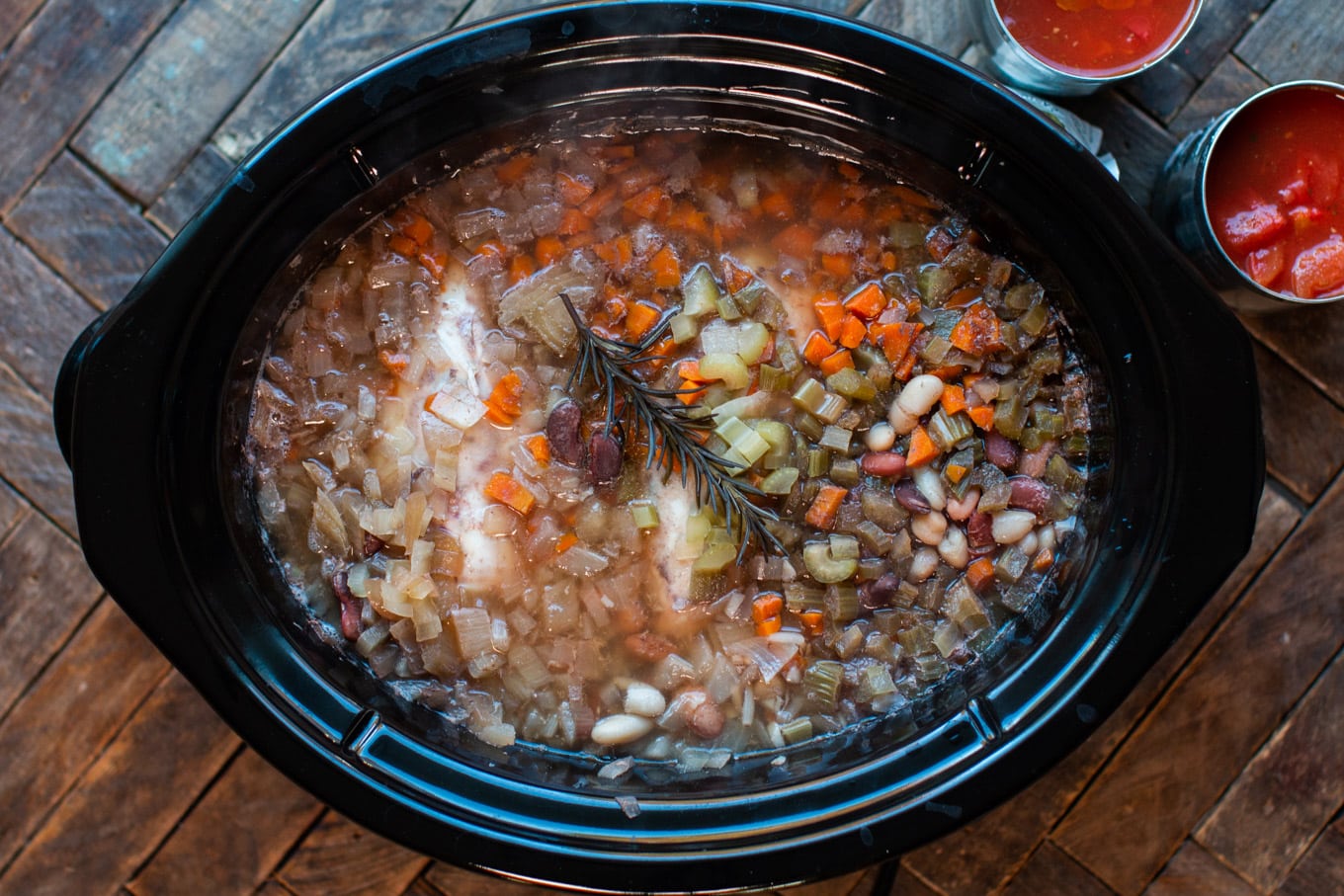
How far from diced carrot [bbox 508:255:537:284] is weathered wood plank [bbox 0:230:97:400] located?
0.78 metres

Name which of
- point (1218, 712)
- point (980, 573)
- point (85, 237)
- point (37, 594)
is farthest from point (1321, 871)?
point (85, 237)

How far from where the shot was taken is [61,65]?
1640 millimetres

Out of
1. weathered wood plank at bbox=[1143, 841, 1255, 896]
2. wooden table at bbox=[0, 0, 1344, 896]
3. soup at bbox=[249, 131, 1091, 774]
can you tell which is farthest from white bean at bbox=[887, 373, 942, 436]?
weathered wood plank at bbox=[1143, 841, 1255, 896]

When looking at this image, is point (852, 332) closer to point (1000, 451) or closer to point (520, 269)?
point (1000, 451)

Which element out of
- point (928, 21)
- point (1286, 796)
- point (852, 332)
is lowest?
point (1286, 796)

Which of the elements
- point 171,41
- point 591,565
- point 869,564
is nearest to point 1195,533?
point 869,564

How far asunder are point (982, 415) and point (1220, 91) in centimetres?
75

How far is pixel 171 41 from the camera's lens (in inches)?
64.1

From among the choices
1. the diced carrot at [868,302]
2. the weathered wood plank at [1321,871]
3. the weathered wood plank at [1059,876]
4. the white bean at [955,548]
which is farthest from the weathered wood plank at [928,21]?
the weathered wood plank at [1321,871]

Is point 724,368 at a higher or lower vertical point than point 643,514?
higher

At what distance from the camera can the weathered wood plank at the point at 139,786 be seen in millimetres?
1668

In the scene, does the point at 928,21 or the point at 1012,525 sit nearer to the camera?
the point at 1012,525

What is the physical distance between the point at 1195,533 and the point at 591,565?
0.85 meters

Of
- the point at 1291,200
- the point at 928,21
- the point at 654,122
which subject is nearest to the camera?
the point at 654,122
